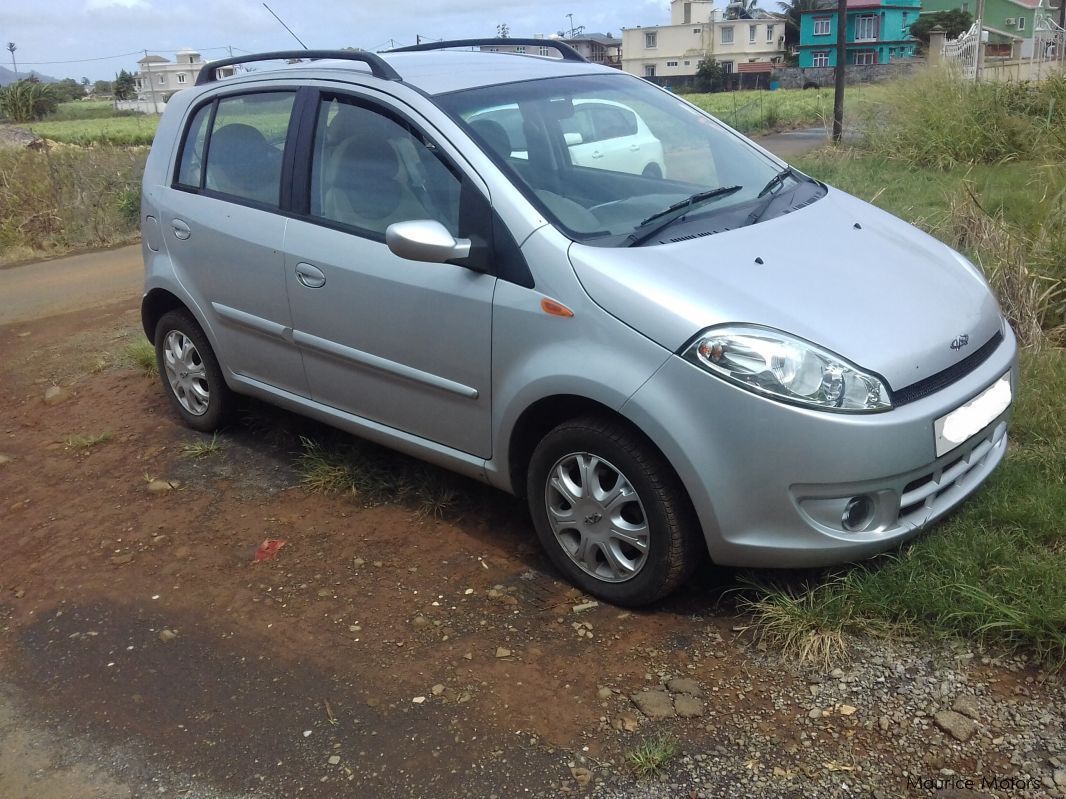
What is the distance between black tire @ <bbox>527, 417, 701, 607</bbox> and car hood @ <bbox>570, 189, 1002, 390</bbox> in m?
0.39

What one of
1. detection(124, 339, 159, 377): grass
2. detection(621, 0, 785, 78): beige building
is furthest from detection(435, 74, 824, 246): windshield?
detection(621, 0, 785, 78): beige building

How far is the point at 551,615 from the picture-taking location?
3.59 metres

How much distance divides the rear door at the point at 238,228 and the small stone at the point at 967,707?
2.94 meters

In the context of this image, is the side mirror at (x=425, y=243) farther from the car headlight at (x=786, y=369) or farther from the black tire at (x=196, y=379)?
the black tire at (x=196, y=379)

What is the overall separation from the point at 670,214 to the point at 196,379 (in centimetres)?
286

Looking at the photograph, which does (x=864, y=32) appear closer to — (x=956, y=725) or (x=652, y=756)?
(x=956, y=725)

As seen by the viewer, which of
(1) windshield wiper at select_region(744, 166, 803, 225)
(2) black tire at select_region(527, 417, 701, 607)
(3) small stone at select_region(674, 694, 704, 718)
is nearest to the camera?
(3) small stone at select_region(674, 694, 704, 718)

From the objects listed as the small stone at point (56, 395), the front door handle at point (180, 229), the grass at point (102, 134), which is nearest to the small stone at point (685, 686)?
the front door handle at point (180, 229)

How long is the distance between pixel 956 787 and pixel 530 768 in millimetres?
1121

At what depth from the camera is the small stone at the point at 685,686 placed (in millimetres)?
3104

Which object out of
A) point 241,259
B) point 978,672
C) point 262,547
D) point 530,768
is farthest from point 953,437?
point 241,259

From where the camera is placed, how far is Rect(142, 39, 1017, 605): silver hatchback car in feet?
10.2

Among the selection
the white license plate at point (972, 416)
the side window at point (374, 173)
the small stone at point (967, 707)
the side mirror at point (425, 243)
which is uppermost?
the side window at point (374, 173)

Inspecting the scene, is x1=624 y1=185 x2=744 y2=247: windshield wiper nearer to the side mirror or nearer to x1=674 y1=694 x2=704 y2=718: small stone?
the side mirror
